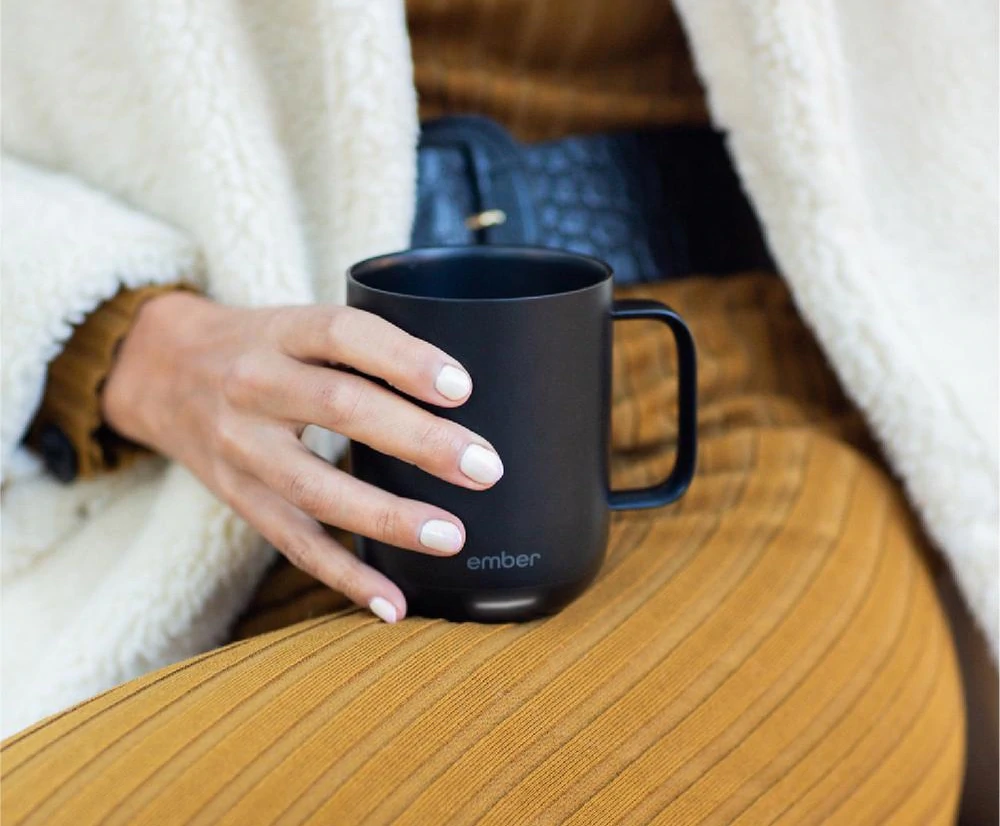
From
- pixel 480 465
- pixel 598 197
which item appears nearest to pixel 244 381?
pixel 480 465

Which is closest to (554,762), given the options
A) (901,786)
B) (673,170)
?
(901,786)

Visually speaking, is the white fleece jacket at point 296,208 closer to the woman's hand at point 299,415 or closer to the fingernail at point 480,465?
the woman's hand at point 299,415

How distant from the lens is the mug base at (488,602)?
45cm

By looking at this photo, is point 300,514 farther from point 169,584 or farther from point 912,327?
point 912,327

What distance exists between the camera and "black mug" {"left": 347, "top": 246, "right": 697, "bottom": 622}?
412 mm

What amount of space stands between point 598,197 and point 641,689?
34 cm

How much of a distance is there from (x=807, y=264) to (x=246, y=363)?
0.36 meters

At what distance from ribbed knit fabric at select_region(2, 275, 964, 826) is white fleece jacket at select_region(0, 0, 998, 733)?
0.19 feet

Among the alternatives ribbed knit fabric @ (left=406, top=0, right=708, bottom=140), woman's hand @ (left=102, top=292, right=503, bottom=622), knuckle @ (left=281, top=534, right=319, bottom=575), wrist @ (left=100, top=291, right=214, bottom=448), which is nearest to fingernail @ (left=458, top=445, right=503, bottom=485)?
woman's hand @ (left=102, top=292, right=503, bottom=622)

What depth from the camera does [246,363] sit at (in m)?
0.48

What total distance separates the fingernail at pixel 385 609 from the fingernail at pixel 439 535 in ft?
0.15

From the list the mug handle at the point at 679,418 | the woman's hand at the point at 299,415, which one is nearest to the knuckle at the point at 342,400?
the woman's hand at the point at 299,415

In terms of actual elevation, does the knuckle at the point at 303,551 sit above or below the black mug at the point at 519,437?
below

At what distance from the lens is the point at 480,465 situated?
413 millimetres
